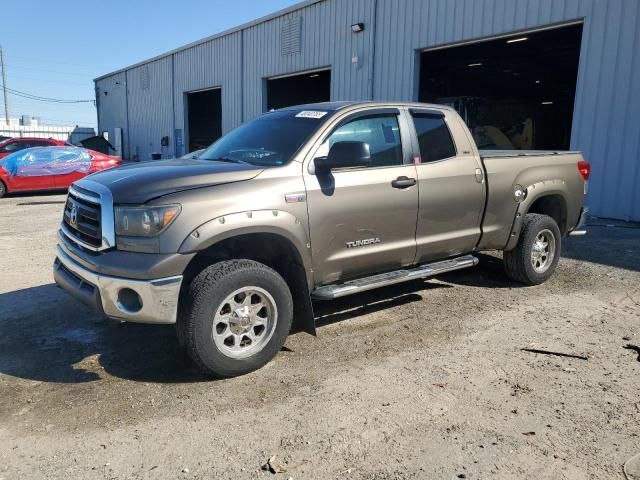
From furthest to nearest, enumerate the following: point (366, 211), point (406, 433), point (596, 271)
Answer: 1. point (596, 271)
2. point (366, 211)
3. point (406, 433)

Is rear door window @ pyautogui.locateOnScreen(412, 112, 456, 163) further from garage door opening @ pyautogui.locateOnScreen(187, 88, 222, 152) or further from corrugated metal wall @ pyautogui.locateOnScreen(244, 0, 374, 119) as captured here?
garage door opening @ pyautogui.locateOnScreen(187, 88, 222, 152)

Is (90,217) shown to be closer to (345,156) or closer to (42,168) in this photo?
(345,156)

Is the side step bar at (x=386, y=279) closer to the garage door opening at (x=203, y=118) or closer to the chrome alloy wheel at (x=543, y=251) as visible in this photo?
the chrome alloy wheel at (x=543, y=251)

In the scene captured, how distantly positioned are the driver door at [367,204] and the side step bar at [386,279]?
0.07m

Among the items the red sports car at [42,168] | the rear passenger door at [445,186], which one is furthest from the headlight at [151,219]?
the red sports car at [42,168]

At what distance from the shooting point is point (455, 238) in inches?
205

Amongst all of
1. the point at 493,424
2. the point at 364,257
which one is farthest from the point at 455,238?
the point at 493,424

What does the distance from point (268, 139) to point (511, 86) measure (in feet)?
85.8

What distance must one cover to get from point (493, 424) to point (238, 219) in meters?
2.08

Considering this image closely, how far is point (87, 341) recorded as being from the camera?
14.7 feet

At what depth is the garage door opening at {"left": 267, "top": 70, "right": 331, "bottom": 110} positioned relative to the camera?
22688mm

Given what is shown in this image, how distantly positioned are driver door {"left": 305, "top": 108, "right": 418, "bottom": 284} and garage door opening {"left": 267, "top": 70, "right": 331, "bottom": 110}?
705 inches

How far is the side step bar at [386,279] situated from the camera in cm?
418

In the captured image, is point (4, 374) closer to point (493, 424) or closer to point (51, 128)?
point (493, 424)
